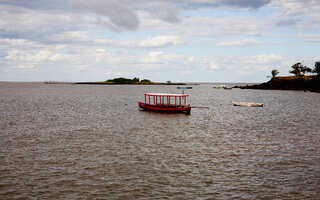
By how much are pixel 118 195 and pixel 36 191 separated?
15.7 ft

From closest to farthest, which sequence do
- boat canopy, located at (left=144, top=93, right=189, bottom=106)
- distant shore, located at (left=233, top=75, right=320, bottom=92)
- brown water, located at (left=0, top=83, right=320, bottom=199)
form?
brown water, located at (left=0, top=83, right=320, bottom=199), boat canopy, located at (left=144, top=93, right=189, bottom=106), distant shore, located at (left=233, top=75, right=320, bottom=92)

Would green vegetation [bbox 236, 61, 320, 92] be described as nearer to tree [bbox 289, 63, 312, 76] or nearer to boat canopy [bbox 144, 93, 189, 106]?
tree [bbox 289, 63, 312, 76]

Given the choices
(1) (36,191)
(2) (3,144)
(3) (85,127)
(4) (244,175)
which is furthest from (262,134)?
(2) (3,144)

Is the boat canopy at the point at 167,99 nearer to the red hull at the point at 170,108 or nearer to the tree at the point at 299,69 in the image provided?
the red hull at the point at 170,108

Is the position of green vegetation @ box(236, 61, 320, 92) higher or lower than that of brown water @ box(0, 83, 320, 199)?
higher

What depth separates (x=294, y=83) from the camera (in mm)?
165125

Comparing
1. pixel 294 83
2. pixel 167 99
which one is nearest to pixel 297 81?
pixel 294 83

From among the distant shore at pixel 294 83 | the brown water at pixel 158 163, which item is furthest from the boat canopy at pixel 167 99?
the distant shore at pixel 294 83

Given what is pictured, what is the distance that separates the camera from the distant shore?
476ft

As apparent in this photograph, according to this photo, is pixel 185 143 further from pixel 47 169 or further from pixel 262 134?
pixel 47 169

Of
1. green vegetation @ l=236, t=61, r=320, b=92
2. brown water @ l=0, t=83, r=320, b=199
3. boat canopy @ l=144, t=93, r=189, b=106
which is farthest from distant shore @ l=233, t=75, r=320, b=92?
brown water @ l=0, t=83, r=320, b=199

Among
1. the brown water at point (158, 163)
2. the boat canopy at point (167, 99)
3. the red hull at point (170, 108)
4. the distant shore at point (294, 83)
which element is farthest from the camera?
the distant shore at point (294, 83)

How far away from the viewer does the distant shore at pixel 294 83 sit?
145212 mm

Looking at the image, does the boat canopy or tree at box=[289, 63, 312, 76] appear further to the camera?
tree at box=[289, 63, 312, 76]
